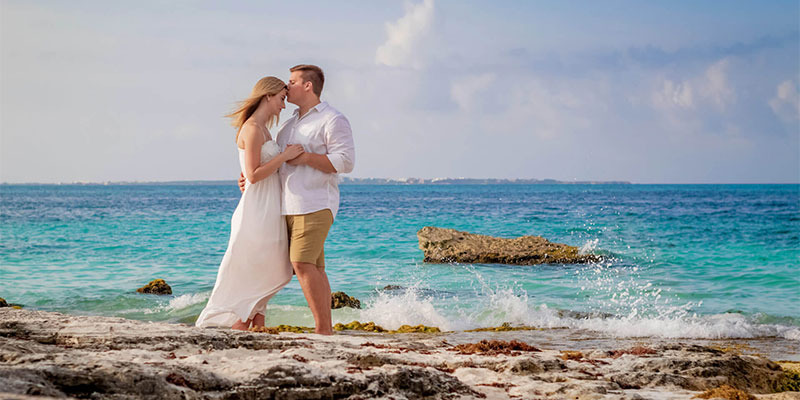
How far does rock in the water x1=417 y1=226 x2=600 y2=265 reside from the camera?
15.1m

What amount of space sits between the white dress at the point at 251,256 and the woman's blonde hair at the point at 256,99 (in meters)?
0.25

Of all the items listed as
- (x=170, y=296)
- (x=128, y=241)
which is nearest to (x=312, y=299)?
(x=170, y=296)

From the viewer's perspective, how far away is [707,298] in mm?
11266

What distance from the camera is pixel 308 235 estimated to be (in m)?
5.42

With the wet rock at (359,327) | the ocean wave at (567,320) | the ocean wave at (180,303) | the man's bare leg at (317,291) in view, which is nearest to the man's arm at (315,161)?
the man's bare leg at (317,291)

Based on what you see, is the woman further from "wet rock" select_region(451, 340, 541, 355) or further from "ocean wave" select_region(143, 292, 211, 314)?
"ocean wave" select_region(143, 292, 211, 314)

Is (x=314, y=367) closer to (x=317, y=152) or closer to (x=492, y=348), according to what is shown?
(x=492, y=348)

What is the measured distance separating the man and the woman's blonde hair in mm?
176

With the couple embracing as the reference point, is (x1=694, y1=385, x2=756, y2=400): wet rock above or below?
below

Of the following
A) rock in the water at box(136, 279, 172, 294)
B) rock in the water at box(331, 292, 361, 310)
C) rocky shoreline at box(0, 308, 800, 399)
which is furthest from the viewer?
rock in the water at box(136, 279, 172, 294)

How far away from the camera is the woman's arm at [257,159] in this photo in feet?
17.3

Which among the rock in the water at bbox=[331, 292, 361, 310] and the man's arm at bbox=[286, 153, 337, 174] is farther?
the rock in the water at bbox=[331, 292, 361, 310]

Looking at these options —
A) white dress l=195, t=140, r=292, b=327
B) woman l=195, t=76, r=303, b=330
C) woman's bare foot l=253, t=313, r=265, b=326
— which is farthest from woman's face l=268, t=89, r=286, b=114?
woman's bare foot l=253, t=313, r=265, b=326

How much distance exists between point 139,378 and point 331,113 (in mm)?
3091
